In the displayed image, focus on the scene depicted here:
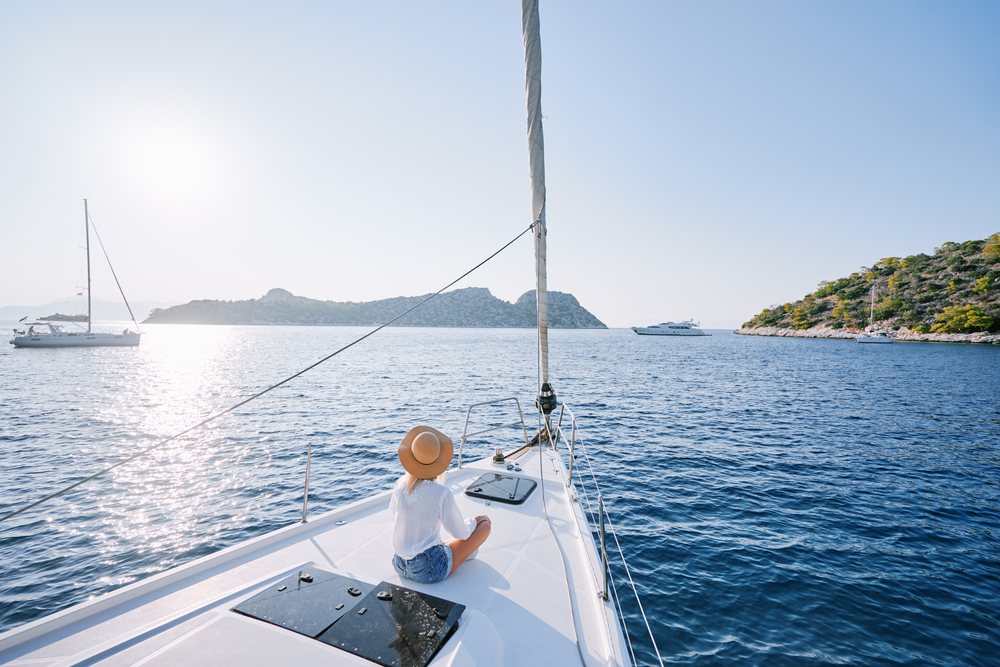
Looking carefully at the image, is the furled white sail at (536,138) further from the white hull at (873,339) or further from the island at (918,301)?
the island at (918,301)

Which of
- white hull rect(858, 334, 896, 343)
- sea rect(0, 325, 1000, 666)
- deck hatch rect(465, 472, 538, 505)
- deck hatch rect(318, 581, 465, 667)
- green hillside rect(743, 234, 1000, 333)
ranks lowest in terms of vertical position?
sea rect(0, 325, 1000, 666)

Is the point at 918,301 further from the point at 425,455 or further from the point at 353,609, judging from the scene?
the point at 353,609

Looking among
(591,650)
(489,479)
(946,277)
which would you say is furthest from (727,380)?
(946,277)

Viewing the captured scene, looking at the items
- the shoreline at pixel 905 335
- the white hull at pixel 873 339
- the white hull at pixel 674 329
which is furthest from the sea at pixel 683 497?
the white hull at pixel 674 329

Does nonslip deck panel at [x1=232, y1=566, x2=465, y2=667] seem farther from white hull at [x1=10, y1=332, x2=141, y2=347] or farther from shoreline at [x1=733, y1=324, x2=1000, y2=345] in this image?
shoreline at [x1=733, y1=324, x2=1000, y2=345]

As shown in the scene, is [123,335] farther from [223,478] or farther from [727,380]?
[727,380]

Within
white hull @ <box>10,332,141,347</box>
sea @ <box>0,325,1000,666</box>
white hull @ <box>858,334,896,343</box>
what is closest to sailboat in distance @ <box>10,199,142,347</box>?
white hull @ <box>10,332,141,347</box>

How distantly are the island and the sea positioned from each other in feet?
203

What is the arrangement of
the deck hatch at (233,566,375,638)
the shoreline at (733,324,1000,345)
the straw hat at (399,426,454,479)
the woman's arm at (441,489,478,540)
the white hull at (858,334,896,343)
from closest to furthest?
the deck hatch at (233,566,375,638), the straw hat at (399,426,454,479), the woman's arm at (441,489,478,540), the shoreline at (733,324,1000,345), the white hull at (858,334,896,343)

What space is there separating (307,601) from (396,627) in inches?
30.0

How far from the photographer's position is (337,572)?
11.5ft

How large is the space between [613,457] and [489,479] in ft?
25.5

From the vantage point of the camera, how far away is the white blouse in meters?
3.26

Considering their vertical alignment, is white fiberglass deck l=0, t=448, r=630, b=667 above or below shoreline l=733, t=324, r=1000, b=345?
below
